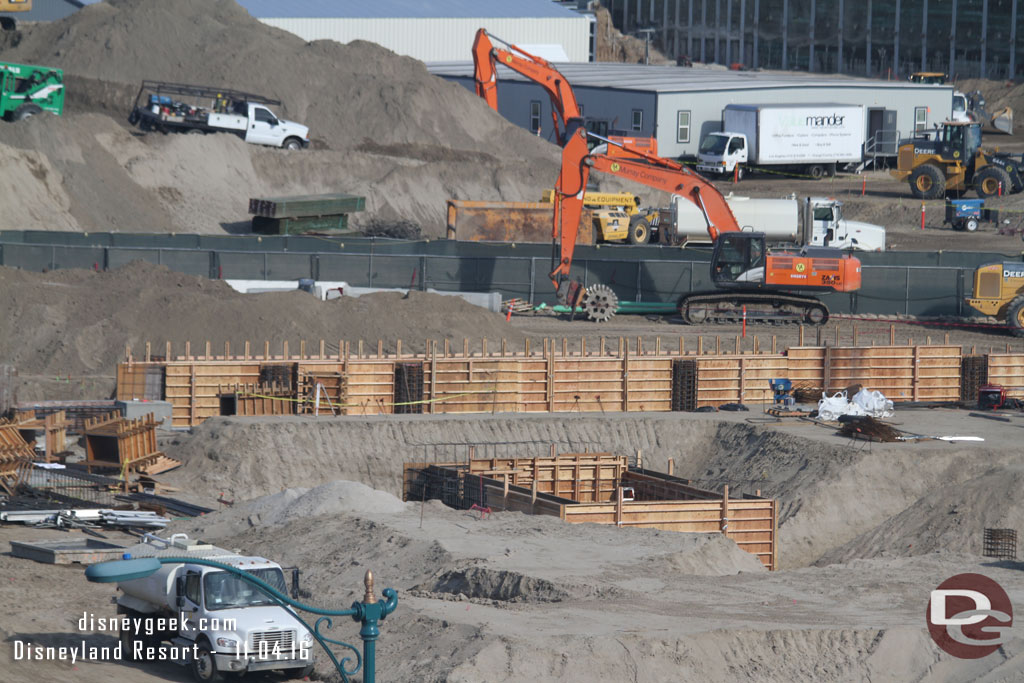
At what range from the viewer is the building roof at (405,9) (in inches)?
3014

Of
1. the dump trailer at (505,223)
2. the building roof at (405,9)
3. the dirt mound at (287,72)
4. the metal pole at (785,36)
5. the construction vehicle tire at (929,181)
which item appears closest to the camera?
the dump trailer at (505,223)

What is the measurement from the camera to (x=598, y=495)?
28.6 meters

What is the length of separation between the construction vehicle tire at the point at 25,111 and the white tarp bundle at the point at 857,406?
31911 millimetres

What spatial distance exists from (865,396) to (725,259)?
828 cm

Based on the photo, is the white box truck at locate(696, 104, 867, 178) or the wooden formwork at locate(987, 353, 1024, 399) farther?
the white box truck at locate(696, 104, 867, 178)

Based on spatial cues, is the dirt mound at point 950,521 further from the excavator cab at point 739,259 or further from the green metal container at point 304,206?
the green metal container at point 304,206

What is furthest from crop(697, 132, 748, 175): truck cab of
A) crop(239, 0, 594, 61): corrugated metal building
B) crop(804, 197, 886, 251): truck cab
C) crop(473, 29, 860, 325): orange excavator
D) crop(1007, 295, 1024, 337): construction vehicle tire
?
crop(1007, 295, 1024, 337): construction vehicle tire

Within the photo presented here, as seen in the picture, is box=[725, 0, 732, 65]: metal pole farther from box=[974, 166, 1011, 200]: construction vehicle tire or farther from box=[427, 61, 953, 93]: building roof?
box=[974, 166, 1011, 200]: construction vehicle tire

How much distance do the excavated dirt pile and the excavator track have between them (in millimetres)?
15231

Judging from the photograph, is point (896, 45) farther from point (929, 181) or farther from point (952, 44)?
point (929, 181)

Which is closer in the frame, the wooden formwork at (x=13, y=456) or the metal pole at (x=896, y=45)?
the wooden formwork at (x=13, y=456)

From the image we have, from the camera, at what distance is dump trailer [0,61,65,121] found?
52.6m

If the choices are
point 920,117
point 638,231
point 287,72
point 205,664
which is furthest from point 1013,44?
point 205,664

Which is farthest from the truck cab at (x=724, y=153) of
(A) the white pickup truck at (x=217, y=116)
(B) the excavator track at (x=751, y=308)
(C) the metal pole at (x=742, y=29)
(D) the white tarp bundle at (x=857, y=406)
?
(C) the metal pole at (x=742, y=29)
